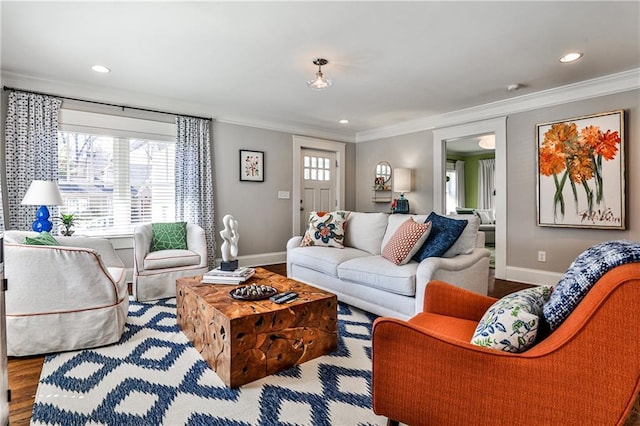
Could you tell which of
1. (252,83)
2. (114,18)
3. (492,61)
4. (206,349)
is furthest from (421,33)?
(206,349)

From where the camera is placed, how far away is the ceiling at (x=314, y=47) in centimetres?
225

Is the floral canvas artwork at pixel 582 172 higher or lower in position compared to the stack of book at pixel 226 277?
higher

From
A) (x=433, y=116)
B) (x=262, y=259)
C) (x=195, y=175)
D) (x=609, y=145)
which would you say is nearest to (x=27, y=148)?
(x=195, y=175)

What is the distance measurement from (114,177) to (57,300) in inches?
89.9

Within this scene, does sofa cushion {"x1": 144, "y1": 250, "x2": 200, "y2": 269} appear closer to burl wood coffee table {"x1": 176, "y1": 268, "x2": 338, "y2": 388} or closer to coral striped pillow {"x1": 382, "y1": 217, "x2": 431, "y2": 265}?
burl wood coffee table {"x1": 176, "y1": 268, "x2": 338, "y2": 388}

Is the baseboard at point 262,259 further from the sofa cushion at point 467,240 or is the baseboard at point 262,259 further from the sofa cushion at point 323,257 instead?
the sofa cushion at point 467,240

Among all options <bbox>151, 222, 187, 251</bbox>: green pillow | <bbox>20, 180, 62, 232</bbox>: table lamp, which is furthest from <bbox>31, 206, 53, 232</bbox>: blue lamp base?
<bbox>151, 222, 187, 251</bbox>: green pillow

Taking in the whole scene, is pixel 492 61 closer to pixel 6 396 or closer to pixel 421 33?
pixel 421 33

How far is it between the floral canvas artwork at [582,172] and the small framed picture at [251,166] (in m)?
3.74

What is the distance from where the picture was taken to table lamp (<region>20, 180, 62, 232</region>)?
10.0ft

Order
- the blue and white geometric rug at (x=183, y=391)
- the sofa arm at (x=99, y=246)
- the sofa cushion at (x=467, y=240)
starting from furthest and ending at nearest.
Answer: the sofa arm at (x=99, y=246) → the sofa cushion at (x=467, y=240) → the blue and white geometric rug at (x=183, y=391)

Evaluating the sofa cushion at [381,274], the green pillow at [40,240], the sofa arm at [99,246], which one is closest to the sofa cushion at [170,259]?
the sofa arm at [99,246]

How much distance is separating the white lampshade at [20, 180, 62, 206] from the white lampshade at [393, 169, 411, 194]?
4380mm

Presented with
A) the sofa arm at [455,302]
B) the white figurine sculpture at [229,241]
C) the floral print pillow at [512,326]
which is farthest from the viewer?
the white figurine sculpture at [229,241]
